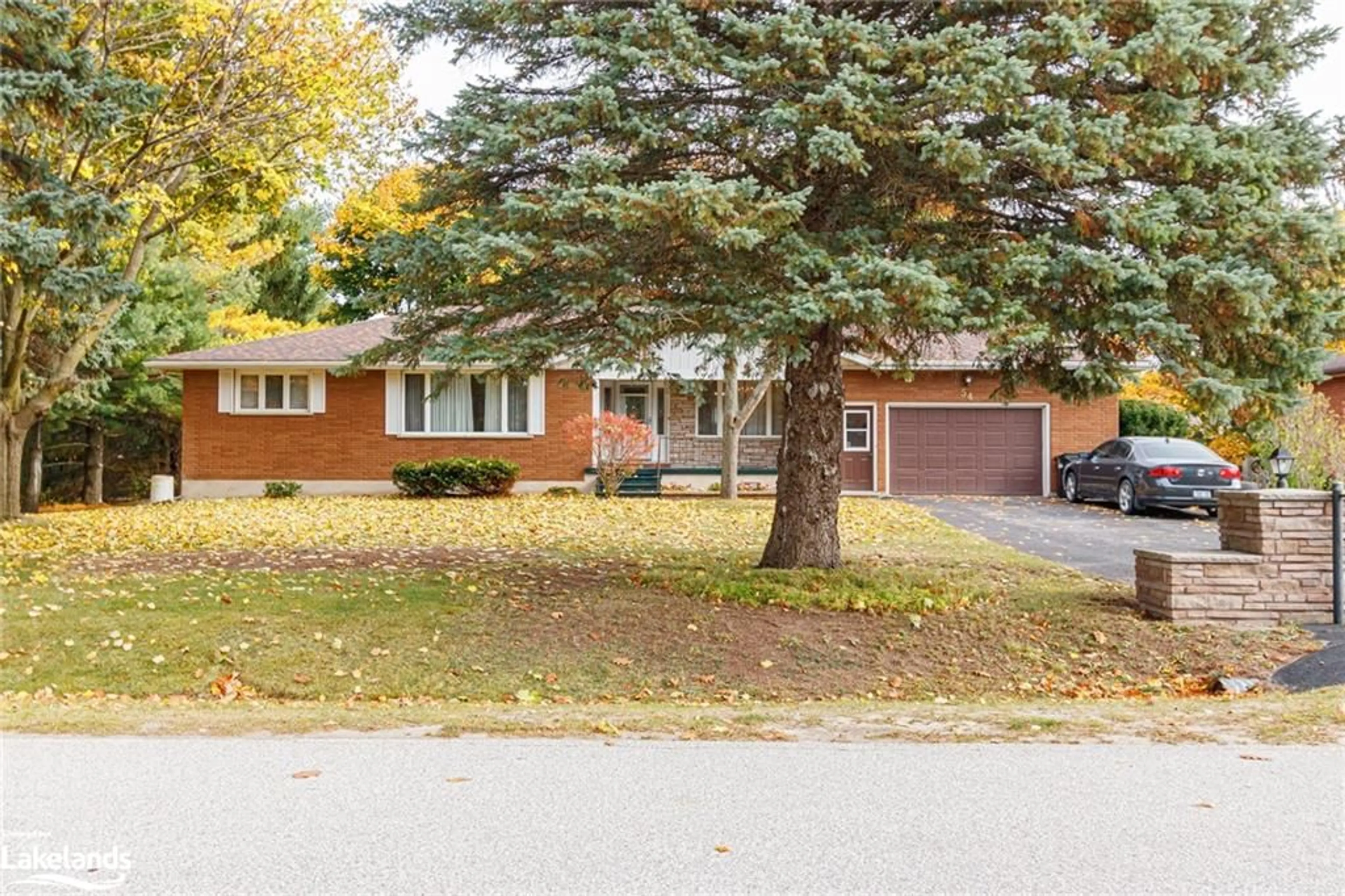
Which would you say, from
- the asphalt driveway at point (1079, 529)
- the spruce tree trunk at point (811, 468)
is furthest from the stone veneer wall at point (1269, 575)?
the spruce tree trunk at point (811, 468)

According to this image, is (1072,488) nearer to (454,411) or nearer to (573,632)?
(454,411)

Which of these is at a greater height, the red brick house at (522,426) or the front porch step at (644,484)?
the red brick house at (522,426)

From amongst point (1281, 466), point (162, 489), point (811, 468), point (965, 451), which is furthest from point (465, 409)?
point (1281, 466)

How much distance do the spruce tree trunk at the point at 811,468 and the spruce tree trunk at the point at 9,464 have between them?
13.8 m

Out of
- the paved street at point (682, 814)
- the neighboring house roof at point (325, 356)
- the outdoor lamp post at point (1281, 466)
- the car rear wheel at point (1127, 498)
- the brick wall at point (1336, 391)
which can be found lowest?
the paved street at point (682, 814)

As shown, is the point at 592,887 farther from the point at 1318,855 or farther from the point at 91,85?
the point at 91,85

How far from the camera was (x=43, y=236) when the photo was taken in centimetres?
1025

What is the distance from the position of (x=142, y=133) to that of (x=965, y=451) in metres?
17.4

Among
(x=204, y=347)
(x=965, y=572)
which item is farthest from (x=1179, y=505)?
(x=204, y=347)

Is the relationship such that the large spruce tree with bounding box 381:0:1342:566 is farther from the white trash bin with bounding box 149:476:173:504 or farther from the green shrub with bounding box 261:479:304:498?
the white trash bin with bounding box 149:476:173:504

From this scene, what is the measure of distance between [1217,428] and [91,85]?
1105 cm

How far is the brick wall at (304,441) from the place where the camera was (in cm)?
2400

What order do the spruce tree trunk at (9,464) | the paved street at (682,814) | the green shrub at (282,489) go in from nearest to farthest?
the paved street at (682,814)
the spruce tree trunk at (9,464)
the green shrub at (282,489)

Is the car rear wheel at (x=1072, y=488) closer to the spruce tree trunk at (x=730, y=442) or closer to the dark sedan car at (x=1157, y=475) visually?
the dark sedan car at (x=1157, y=475)
